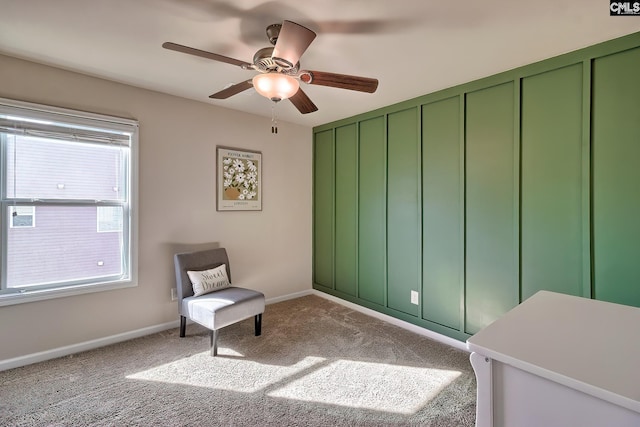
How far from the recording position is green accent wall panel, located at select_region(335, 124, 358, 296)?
3801 millimetres

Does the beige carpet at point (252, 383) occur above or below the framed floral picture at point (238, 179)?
below

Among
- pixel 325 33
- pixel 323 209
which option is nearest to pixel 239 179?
pixel 323 209

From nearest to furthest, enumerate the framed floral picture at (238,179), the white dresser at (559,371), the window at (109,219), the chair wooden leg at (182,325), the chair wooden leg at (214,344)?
the white dresser at (559,371), the chair wooden leg at (214,344), the window at (109,219), the chair wooden leg at (182,325), the framed floral picture at (238,179)

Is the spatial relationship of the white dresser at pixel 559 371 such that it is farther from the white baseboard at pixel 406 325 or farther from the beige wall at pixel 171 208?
the beige wall at pixel 171 208

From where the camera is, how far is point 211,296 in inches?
110

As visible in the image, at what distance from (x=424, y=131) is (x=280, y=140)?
1832mm

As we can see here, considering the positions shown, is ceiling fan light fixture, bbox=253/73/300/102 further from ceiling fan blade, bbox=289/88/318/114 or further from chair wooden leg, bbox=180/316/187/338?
chair wooden leg, bbox=180/316/187/338

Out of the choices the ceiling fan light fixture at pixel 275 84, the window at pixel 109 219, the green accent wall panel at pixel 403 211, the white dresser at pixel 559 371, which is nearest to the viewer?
the white dresser at pixel 559 371

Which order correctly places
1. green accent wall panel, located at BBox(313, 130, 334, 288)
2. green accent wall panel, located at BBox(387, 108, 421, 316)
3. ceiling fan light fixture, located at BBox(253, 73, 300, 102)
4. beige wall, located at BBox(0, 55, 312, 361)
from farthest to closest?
green accent wall panel, located at BBox(313, 130, 334, 288)
green accent wall panel, located at BBox(387, 108, 421, 316)
beige wall, located at BBox(0, 55, 312, 361)
ceiling fan light fixture, located at BBox(253, 73, 300, 102)

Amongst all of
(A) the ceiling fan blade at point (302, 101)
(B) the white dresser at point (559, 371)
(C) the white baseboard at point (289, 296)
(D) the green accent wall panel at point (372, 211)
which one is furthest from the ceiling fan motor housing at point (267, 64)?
(C) the white baseboard at point (289, 296)

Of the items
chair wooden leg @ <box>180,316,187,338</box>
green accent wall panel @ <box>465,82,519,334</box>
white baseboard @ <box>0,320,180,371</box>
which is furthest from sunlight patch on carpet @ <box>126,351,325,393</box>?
green accent wall panel @ <box>465,82,519,334</box>

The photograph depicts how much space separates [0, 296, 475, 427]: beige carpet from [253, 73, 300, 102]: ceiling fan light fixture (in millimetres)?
1995

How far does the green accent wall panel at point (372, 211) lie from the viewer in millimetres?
3467

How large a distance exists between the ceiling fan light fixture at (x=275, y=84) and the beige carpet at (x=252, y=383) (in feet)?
6.55
